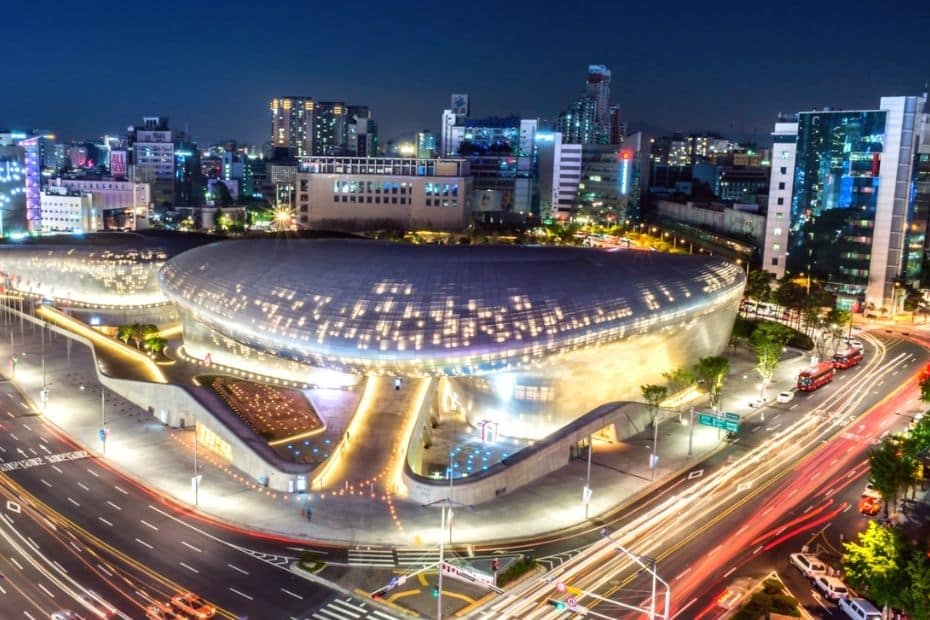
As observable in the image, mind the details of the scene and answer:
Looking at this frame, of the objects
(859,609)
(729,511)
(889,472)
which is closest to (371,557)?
(729,511)

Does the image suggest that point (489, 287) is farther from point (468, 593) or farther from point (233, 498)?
point (468, 593)

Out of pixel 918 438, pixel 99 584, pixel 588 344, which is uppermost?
pixel 588 344

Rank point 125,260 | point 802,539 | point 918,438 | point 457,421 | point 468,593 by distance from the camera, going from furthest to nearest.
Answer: point 125,260 < point 457,421 < point 918,438 < point 802,539 < point 468,593

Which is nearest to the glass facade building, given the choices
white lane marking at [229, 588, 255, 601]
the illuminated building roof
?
the illuminated building roof

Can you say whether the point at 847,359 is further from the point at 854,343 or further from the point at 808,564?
the point at 808,564

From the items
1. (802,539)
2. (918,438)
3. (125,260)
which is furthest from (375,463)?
(125,260)

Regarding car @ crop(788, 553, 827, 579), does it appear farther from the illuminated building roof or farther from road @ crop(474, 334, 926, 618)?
the illuminated building roof
